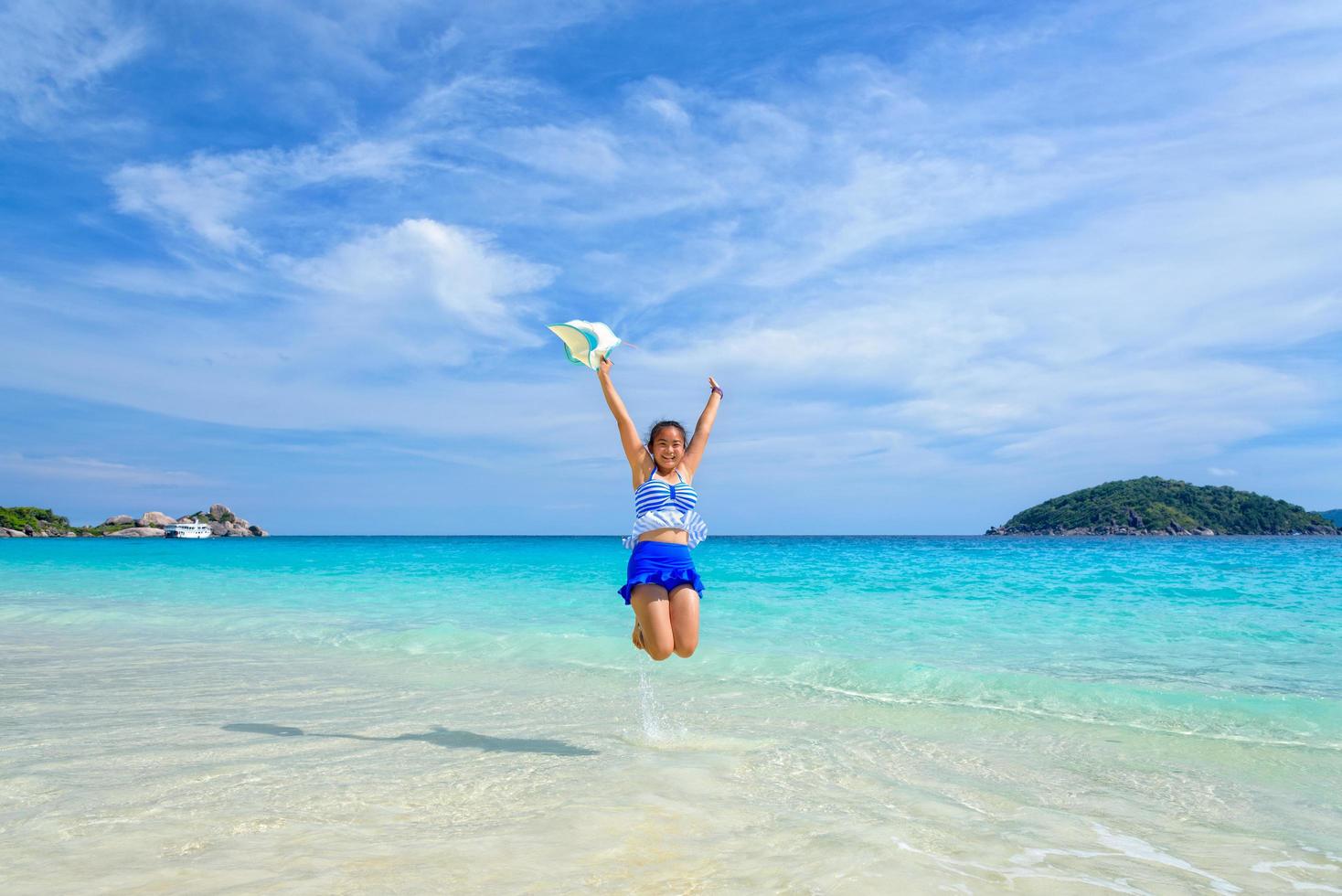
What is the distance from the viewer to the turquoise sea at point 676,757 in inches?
165

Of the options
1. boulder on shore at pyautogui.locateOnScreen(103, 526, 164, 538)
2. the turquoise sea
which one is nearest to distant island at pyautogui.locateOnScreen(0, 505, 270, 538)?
boulder on shore at pyautogui.locateOnScreen(103, 526, 164, 538)

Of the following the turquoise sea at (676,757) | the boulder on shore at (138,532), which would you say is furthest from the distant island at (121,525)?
the turquoise sea at (676,757)

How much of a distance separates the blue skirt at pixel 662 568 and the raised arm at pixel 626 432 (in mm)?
680

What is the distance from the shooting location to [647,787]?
18.0ft

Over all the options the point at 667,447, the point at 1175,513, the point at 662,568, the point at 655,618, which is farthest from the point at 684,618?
the point at 1175,513

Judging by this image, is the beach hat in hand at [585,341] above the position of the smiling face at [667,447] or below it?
above

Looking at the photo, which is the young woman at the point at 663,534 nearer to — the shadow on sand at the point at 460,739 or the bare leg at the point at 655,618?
the bare leg at the point at 655,618

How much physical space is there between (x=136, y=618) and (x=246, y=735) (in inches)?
479

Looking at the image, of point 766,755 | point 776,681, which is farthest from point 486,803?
point 776,681

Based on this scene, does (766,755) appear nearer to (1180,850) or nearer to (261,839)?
(1180,850)

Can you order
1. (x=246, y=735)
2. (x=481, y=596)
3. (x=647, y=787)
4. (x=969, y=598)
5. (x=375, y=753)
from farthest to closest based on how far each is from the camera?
(x=481, y=596), (x=969, y=598), (x=246, y=735), (x=375, y=753), (x=647, y=787)

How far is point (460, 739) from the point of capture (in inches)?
272

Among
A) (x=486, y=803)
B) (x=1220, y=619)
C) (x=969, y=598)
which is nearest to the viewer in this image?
(x=486, y=803)

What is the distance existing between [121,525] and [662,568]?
153268mm
